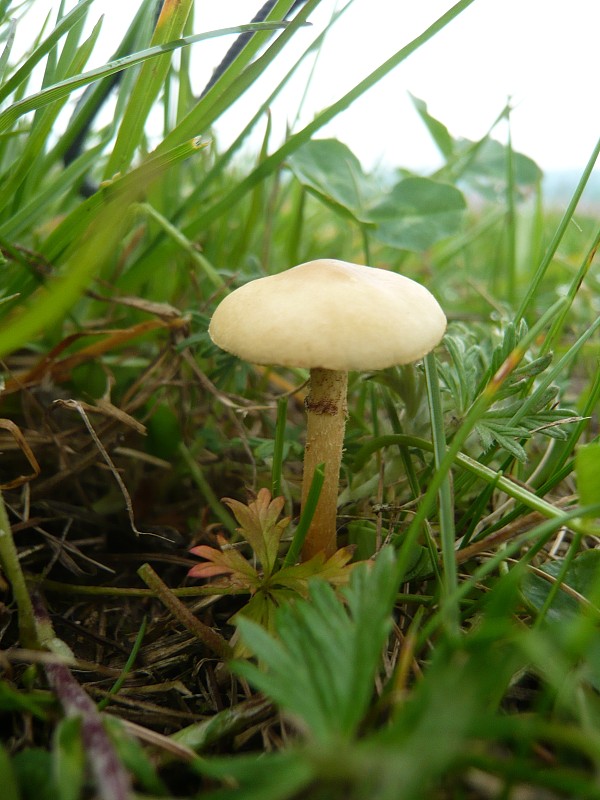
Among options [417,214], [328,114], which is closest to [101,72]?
[328,114]

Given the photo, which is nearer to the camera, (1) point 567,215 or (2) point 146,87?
(1) point 567,215

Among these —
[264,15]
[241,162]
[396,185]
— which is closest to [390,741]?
[264,15]

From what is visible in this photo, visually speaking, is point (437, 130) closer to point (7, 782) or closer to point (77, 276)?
point (77, 276)

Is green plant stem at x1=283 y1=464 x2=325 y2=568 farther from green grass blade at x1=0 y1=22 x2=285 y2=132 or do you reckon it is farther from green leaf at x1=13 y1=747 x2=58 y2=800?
green grass blade at x1=0 y1=22 x2=285 y2=132

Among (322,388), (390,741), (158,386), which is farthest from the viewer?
(158,386)

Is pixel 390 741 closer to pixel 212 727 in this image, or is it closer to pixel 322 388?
pixel 212 727

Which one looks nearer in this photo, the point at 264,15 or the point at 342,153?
the point at 264,15

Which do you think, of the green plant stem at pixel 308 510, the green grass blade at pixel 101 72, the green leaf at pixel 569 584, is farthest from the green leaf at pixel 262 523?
the green grass blade at pixel 101 72

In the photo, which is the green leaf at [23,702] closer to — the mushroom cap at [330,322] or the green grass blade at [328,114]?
the mushroom cap at [330,322]
